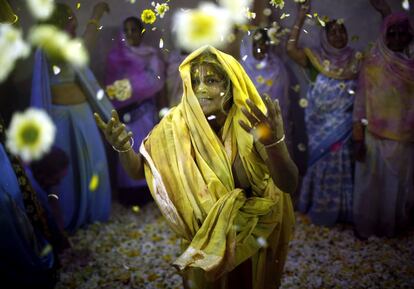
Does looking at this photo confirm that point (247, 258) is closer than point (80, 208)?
Yes

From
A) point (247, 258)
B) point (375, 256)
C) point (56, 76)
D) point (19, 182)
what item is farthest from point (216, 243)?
point (56, 76)

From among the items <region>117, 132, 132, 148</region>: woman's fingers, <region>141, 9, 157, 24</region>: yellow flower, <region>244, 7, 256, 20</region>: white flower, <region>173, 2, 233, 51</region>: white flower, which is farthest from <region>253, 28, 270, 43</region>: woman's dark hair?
<region>117, 132, 132, 148</region>: woman's fingers

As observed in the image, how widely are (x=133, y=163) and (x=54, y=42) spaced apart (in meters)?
2.93

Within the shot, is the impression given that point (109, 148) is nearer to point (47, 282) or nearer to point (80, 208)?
point (80, 208)

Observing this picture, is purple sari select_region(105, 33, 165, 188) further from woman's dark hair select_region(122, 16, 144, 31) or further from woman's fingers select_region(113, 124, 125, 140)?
woman's fingers select_region(113, 124, 125, 140)

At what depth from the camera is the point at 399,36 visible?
4.30m

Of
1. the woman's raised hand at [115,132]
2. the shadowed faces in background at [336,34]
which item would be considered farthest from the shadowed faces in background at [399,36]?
the woman's raised hand at [115,132]

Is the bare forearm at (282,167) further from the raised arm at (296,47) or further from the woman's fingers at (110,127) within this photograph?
the raised arm at (296,47)

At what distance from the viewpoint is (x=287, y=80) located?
17.2 feet

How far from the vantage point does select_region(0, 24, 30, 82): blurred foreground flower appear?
13.1 ft

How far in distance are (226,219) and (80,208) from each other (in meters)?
3.22

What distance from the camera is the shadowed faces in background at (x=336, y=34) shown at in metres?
4.65

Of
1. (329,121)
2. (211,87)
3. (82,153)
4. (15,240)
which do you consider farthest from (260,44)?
(15,240)

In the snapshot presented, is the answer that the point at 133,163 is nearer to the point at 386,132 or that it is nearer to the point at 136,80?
the point at 136,80
